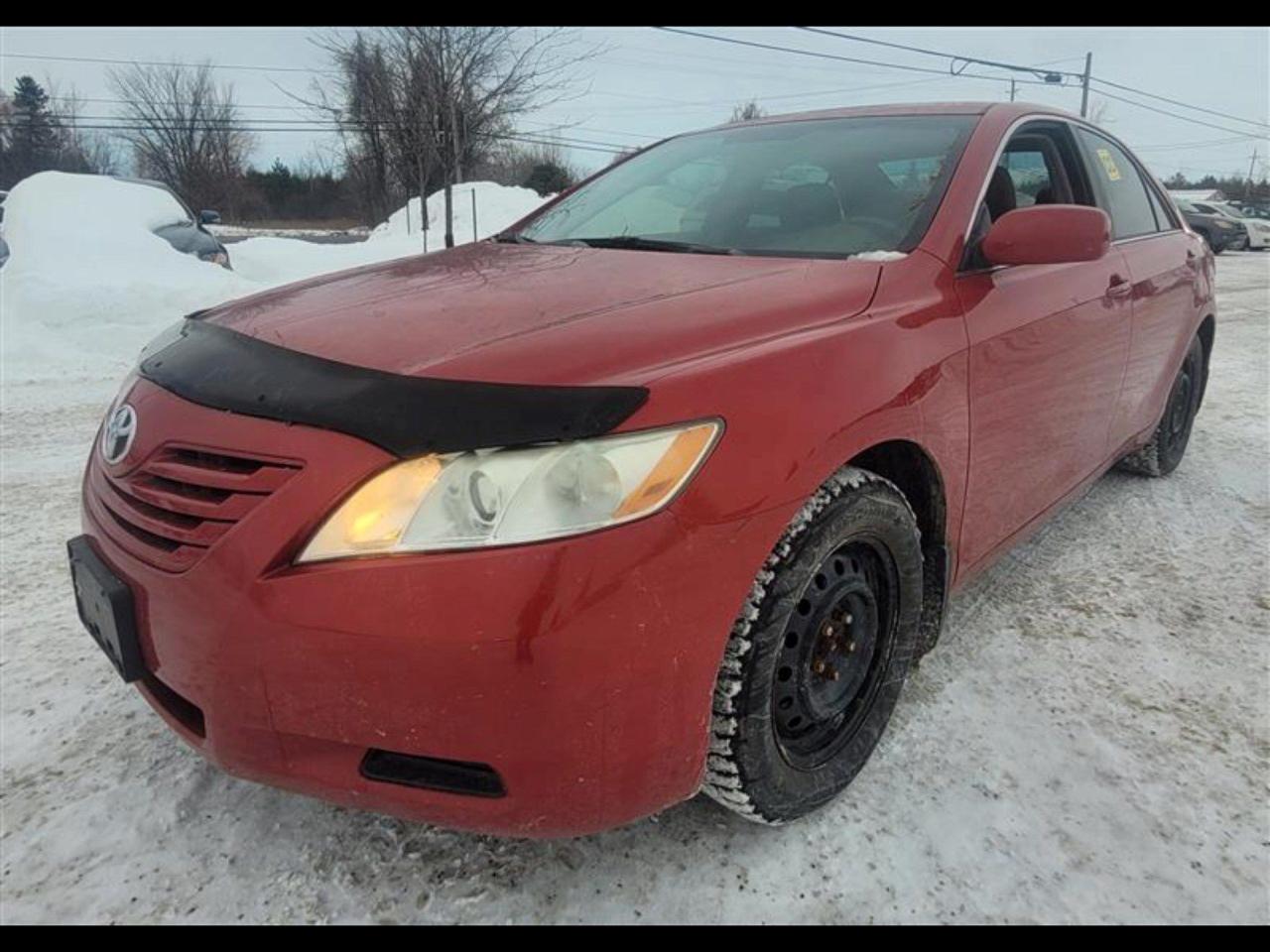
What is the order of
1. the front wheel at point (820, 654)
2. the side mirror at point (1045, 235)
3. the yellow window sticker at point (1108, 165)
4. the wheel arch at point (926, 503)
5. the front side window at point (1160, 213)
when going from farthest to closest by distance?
the front side window at point (1160, 213), the yellow window sticker at point (1108, 165), the side mirror at point (1045, 235), the wheel arch at point (926, 503), the front wheel at point (820, 654)

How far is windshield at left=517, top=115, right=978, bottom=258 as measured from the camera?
7.32ft

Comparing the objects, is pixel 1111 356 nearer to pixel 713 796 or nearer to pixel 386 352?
pixel 713 796

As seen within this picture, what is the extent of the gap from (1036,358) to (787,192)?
832 millimetres

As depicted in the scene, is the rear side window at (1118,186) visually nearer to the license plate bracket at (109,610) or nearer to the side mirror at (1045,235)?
the side mirror at (1045,235)

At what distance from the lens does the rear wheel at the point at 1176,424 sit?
154 inches

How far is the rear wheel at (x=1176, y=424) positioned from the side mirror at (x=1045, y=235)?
6.87 feet

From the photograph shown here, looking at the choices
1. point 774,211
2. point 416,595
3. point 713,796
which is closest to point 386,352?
point 416,595

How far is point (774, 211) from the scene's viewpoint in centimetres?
240

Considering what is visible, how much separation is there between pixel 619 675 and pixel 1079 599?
2101mm

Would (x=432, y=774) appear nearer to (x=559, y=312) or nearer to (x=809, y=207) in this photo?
(x=559, y=312)

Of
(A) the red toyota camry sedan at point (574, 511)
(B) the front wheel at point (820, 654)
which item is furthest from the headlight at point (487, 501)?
(B) the front wheel at point (820, 654)

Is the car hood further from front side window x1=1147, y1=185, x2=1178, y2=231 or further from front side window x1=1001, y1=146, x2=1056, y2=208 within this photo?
front side window x1=1147, y1=185, x2=1178, y2=231

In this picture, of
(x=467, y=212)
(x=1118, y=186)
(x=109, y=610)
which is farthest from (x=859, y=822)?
(x=467, y=212)

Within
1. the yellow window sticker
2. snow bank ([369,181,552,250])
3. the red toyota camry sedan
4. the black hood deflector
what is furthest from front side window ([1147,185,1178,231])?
snow bank ([369,181,552,250])
